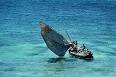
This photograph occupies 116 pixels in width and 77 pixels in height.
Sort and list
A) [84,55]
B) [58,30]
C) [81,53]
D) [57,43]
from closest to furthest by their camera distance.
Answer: [84,55] < [81,53] < [57,43] < [58,30]

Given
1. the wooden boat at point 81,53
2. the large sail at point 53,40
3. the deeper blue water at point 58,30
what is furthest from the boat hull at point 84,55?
the large sail at point 53,40

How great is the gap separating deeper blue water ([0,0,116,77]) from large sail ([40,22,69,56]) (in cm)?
149

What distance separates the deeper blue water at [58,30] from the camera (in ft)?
268

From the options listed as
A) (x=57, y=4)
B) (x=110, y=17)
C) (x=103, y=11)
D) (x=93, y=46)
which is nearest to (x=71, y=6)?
(x=57, y=4)

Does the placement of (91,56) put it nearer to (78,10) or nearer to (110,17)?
(110,17)

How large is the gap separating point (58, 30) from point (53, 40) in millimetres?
33219

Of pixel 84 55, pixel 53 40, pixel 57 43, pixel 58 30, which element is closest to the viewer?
pixel 84 55

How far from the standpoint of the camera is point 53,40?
3647 inches

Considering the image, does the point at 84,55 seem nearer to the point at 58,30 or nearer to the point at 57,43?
the point at 57,43

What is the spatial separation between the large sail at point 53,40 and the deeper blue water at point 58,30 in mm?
1492

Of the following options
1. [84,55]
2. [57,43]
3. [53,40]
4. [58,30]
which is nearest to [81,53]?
[84,55]

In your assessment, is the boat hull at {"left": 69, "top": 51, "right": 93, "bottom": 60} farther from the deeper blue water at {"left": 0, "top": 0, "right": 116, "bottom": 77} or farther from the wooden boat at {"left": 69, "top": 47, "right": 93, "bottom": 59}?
the deeper blue water at {"left": 0, "top": 0, "right": 116, "bottom": 77}

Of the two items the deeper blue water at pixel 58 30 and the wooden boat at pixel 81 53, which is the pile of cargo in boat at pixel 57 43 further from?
the deeper blue water at pixel 58 30

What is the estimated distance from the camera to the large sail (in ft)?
302
